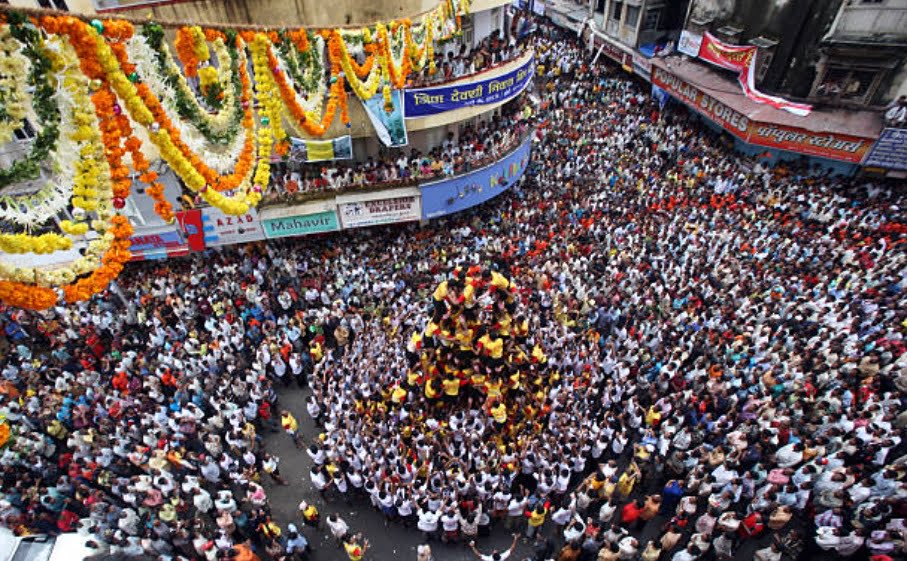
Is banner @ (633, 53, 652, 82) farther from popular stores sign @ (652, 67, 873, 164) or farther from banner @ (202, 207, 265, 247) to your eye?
banner @ (202, 207, 265, 247)

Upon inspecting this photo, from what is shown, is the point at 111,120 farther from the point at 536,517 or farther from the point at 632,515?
the point at 632,515

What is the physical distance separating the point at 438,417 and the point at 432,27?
35.8 ft

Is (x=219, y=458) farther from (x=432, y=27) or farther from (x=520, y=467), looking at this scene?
(x=432, y=27)

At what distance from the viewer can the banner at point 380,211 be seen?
15.8 m

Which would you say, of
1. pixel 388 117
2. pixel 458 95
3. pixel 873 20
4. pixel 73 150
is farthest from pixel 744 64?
pixel 73 150

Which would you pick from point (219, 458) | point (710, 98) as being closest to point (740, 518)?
point (219, 458)

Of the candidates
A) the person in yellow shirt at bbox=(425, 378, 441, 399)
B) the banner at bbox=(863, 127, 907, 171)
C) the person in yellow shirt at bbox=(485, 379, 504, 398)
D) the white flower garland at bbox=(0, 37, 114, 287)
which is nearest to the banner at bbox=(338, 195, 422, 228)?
the person in yellow shirt at bbox=(425, 378, 441, 399)

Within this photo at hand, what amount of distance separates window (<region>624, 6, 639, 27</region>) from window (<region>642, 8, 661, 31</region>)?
0.49 m

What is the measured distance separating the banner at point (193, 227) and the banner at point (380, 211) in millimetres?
4665

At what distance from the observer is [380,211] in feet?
52.4

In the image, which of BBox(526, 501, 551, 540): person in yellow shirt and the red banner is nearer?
BBox(526, 501, 551, 540): person in yellow shirt

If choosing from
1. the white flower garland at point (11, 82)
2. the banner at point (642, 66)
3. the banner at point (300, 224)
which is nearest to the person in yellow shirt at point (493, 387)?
the banner at point (300, 224)

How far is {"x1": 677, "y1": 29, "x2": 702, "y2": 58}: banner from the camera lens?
21.3 meters

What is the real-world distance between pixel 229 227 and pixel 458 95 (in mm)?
8951
